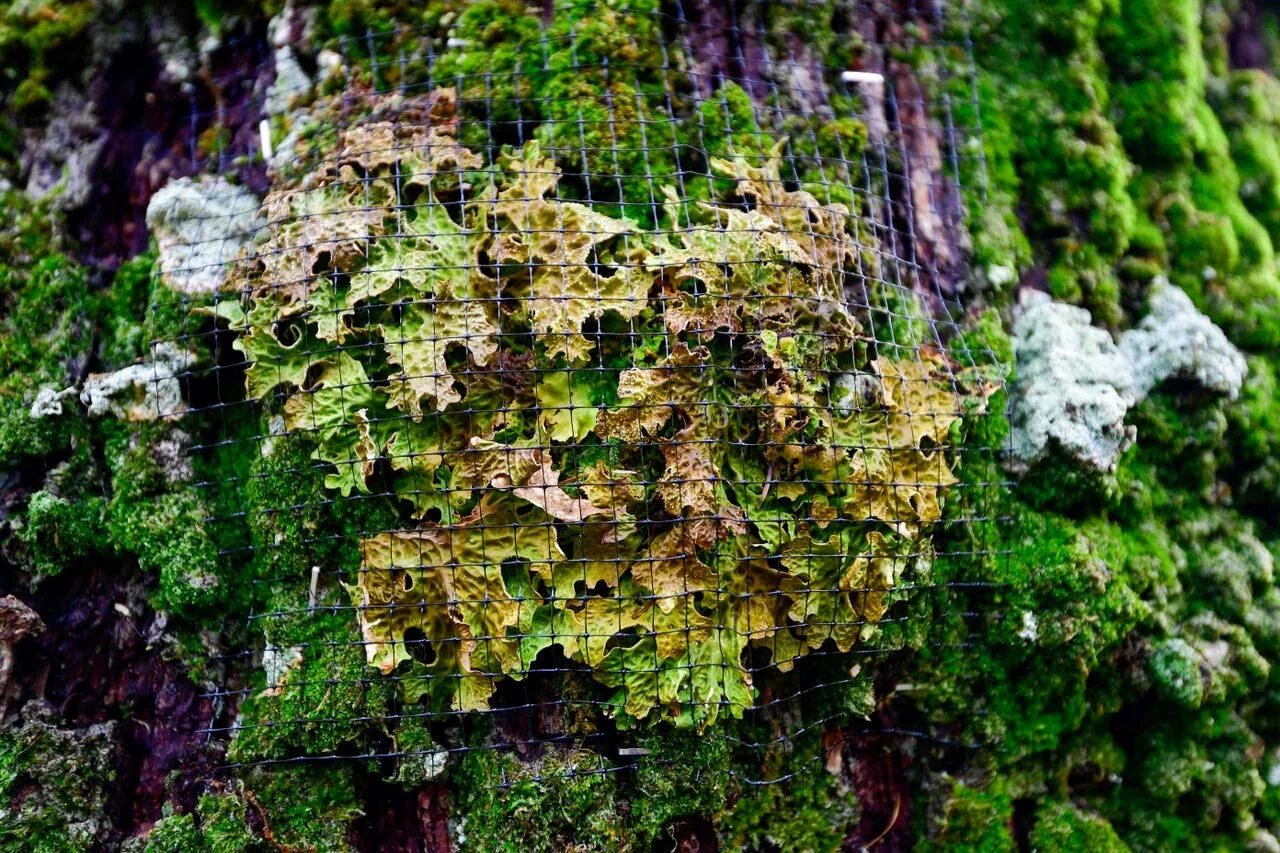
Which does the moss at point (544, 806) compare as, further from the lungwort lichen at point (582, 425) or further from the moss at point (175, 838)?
the moss at point (175, 838)

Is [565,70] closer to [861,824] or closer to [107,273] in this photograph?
[107,273]

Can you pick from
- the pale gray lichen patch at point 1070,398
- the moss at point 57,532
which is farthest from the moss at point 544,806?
the pale gray lichen patch at point 1070,398

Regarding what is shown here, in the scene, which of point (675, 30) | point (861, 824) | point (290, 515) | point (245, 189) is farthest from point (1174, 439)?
point (245, 189)

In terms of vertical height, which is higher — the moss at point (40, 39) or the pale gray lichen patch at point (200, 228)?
the moss at point (40, 39)

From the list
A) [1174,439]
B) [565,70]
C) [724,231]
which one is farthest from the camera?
[1174,439]

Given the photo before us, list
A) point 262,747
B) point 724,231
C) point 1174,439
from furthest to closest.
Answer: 1. point 1174,439
2. point 724,231
3. point 262,747

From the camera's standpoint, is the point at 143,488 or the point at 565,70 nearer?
the point at 143,488
